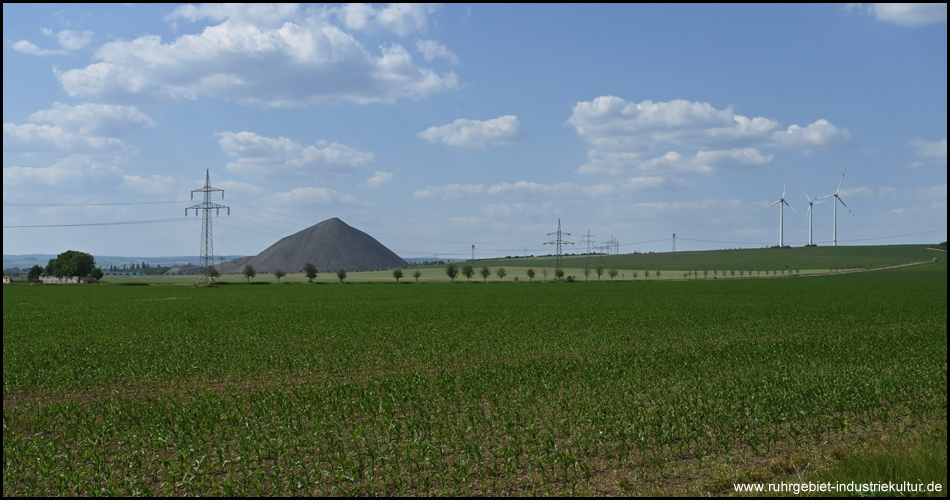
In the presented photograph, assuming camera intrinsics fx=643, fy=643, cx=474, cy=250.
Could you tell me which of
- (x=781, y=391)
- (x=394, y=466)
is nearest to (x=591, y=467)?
(x=394, y=466)

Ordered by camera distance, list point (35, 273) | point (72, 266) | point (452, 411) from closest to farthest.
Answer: point (452, 411) → point (72, 266) → point (35, 273)

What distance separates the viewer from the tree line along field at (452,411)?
38.0 ft

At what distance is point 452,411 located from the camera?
16.4 m

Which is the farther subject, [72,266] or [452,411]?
[72,266]

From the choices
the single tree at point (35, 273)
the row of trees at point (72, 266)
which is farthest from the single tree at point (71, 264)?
the single tree at point (35, 273)

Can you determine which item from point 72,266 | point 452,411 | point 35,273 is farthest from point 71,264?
point 452,411

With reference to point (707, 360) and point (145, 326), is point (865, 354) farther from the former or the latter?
point (145, 326)

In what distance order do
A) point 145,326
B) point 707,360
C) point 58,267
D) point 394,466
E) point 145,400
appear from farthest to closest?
point 58,267 → point 145,326 → point 707,360 → point 145,400 → point 394,466

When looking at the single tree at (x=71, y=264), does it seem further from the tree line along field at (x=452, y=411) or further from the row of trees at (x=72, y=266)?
the tree line along field at (x=452, y=411)

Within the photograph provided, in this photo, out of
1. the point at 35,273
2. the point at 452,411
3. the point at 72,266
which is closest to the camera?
the point at 452,411

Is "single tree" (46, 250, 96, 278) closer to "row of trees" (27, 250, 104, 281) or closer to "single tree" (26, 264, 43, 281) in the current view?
"row of trees" (27, 250, 104, 281)

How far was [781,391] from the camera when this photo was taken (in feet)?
55.8

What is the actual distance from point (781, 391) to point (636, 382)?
4.14 m

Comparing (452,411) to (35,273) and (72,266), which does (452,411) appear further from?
(35,273)
